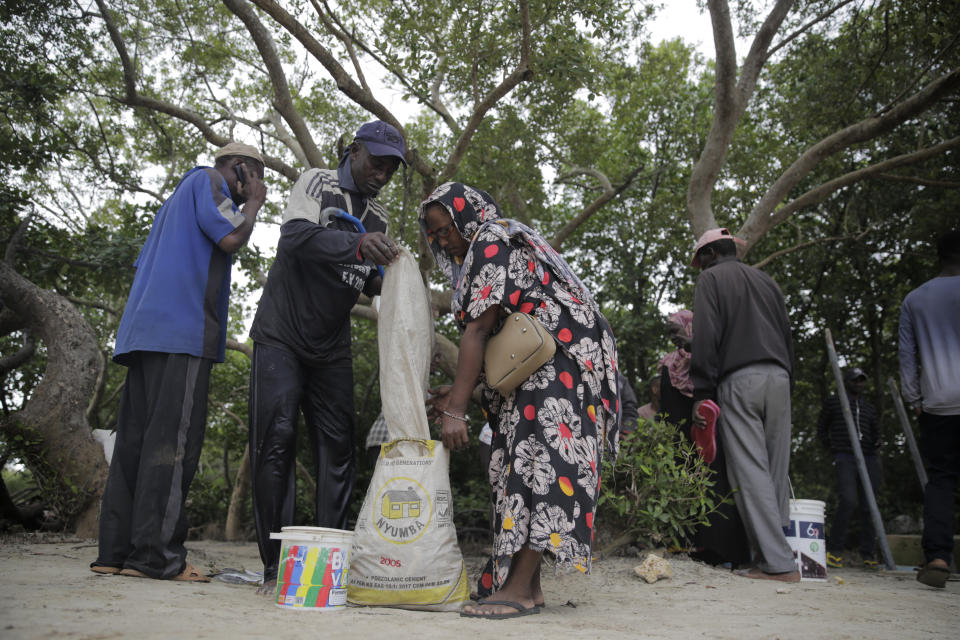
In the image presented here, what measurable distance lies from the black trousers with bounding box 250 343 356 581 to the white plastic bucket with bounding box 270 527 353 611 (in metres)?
0.60

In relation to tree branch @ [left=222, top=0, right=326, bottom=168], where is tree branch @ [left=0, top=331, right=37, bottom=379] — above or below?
below

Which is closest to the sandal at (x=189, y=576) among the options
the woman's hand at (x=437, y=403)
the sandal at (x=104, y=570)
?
the sandal at (x=104, y=570)

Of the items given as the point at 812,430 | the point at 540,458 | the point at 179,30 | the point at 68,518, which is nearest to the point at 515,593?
the point at 540,458

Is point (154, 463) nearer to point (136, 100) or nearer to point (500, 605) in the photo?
point (500, 605)

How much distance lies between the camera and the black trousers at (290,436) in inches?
112

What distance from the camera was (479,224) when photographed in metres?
2.79

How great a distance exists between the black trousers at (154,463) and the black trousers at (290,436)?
0.26 m

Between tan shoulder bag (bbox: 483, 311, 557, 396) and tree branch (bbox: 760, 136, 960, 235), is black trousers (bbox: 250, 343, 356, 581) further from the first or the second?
tree branch (bbox: 760, 136, 960, 235)

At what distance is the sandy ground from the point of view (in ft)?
5.43

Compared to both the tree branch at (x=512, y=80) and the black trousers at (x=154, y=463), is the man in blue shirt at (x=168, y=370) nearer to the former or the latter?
the black trousers at (x=154, y=463)

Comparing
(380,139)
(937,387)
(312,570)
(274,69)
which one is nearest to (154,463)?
(312,570)

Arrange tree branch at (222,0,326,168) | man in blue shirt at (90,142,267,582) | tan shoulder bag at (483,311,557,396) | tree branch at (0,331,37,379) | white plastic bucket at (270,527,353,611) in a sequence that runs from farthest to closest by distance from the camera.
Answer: tree branch at (222,0,326,168) < tree branch at (0,331,37,379) < man in blue shirt at (90,142,267,582) < tan shoulder bag at (483,311,557,396) < white plastic bucket at (270,527,353,611)

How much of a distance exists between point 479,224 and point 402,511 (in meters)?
1.21

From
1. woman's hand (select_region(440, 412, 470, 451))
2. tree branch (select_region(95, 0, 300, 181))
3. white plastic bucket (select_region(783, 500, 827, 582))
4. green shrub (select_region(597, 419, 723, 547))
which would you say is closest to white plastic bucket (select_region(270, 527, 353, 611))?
woman's hand (select_region(440, 412, 470, 451))
